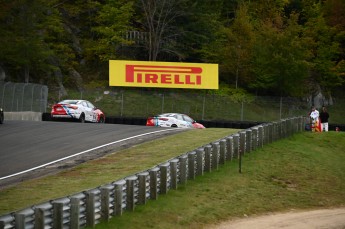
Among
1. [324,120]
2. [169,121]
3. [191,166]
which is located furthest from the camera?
[169,121]

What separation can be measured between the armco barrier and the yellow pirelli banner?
30.9 m

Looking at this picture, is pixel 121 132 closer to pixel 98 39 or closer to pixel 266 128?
pixel 266 128

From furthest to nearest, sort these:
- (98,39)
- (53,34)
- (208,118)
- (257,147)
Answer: (98,39)
(53,34)
(208,118)
(257,147)

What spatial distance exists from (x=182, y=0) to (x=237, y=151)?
41.4m

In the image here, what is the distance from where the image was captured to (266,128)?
30594 mm

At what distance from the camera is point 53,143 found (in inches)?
1141

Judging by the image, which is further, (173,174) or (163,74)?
(163,74)

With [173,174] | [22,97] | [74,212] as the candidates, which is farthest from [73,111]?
[74,212]

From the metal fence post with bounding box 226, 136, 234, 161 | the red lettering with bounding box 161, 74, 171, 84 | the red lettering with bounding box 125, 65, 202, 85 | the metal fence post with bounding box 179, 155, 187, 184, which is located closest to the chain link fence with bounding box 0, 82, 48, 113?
the red lettering with bounding box 125, 65, 202, 85

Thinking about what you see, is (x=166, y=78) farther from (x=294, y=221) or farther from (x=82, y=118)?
(x=294, y=221)

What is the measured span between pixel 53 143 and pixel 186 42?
40.9 metres

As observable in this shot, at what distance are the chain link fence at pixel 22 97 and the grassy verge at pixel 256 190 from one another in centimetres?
2022

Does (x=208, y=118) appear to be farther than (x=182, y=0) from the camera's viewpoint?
No

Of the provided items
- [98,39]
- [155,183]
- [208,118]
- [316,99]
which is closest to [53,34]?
[98,39]
